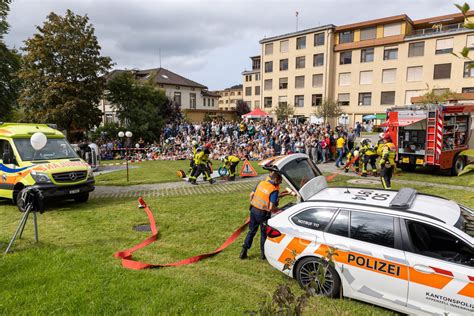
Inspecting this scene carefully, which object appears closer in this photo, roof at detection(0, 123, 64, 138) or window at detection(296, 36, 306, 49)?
roof at detection(0, 123, 64, 138)

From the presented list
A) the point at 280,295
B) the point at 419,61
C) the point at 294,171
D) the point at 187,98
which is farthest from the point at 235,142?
the point at 187,98

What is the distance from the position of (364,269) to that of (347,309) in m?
0.60

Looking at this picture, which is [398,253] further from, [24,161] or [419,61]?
[419,61]

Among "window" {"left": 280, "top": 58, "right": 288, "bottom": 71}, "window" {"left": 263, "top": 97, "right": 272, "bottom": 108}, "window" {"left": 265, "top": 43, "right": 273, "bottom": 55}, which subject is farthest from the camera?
"window" {"left": 263, "top": 97, "right": 272, "bottom": 108}

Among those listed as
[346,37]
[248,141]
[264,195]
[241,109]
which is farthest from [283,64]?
[264,195]

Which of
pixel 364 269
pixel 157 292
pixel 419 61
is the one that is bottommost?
pixel 157 292

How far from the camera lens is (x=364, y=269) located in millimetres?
4441

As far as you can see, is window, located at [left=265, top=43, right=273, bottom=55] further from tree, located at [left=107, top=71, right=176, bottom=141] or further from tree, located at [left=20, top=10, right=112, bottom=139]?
tree, located at [left=20, top=10, right=112, bottom=139]

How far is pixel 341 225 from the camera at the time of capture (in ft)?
15.8

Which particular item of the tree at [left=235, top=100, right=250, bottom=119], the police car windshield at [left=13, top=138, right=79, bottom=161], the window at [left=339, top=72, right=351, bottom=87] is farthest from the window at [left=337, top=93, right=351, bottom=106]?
the police car windshield at [left=13, top=138, right=79, bottom=161]

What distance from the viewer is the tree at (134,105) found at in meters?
32.1

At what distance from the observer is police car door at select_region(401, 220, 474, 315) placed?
3.82 m

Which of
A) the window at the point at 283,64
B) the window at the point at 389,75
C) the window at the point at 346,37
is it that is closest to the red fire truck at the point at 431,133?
the window at the point at 389,75

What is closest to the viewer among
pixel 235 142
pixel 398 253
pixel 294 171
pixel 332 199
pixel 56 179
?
pixel 398 253
